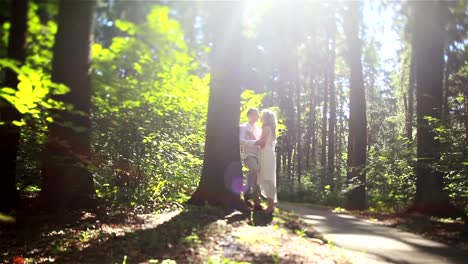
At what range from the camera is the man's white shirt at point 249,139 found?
858cm

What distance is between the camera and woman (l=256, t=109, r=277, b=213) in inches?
319

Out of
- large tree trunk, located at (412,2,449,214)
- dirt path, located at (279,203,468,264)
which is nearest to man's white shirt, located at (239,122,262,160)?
dirt path, located at (279,203,468,264)

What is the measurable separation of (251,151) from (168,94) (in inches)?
188

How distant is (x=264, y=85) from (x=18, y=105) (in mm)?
31828

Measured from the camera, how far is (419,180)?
1206cm

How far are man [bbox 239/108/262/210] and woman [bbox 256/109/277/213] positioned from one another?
21cm

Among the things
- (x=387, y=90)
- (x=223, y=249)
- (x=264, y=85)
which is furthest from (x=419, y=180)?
(x=387, y=90)

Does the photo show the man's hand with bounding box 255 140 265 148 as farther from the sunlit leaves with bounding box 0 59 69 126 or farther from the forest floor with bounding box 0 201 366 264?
the sunlit leaves with bounding box 0 59 69 126

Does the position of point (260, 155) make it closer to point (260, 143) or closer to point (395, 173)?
point (260, 143)

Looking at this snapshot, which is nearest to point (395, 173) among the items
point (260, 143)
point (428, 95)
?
point (428, 95)

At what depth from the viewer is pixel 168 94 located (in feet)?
13.0

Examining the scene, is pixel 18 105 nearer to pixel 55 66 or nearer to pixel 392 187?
pixel 55 66

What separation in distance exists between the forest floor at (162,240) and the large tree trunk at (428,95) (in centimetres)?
585

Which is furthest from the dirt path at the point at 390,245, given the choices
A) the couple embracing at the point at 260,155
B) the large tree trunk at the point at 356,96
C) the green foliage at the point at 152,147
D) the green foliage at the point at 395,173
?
the large tree trunk at the point at 356,96
